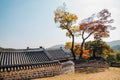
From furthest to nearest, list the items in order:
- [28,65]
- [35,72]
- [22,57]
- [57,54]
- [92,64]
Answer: [57,54], [92,64], [22,57], [35,72], [28,65]

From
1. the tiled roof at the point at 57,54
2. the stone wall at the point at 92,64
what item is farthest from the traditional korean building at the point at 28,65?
the tiled roof at the point at 57,54

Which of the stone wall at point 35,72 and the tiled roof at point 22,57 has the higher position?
the tiled roof at point 22,57

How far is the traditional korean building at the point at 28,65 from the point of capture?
15464 millimetres

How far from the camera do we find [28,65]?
53.9ft

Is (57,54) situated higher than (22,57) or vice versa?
(22,57)

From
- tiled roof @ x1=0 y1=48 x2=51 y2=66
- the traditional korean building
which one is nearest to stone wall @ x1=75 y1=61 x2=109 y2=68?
the traditional korean building

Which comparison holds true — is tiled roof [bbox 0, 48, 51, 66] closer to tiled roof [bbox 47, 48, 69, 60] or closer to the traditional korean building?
the traditional korean building

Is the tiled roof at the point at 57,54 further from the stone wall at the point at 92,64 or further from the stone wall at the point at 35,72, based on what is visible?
the stone wall at the point at 35,72

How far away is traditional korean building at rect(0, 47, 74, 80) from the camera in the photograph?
15464 millimetres

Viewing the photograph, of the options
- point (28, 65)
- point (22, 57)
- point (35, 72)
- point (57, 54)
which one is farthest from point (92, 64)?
point (28, 65)

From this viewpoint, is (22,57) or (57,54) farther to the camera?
(57,54)

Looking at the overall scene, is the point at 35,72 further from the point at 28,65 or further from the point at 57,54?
the point at 57,54

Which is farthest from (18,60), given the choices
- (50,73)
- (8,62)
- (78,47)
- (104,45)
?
(104,45)

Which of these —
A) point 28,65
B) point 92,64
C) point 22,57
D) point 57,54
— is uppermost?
point 22,57
